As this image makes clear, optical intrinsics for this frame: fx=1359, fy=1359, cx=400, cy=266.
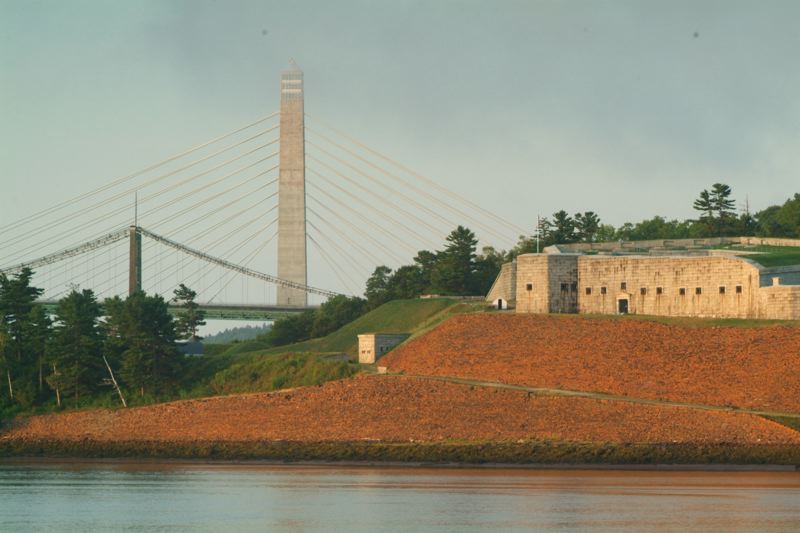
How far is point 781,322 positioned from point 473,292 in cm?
3548

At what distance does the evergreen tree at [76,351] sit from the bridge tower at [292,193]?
2421 centimetres

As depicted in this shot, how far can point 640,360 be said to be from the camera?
6594 cm

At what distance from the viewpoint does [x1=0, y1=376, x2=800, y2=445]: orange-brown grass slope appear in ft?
195

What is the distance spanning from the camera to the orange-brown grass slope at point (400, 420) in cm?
5931

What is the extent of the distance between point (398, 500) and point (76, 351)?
39.2 metres

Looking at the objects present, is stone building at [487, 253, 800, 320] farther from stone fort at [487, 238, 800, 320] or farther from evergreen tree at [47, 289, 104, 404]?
evergreen tree at [47, 289, 104, 404]

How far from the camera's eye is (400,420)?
2554 inches

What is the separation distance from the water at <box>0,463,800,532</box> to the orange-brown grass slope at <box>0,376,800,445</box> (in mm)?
3618

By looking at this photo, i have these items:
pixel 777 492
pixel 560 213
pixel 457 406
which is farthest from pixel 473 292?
pixel 777 492

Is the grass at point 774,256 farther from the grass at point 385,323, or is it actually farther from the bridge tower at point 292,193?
the bridge tower at point 292,193

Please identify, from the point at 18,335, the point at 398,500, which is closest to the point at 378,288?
the point at 18,335

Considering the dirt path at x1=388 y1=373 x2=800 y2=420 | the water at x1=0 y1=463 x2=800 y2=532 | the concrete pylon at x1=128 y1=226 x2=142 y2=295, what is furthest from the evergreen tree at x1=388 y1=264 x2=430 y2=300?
the water at x1=0 y1=463 x2=800 y2=532

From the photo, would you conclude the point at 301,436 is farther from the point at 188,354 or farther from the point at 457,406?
the point at 188,354

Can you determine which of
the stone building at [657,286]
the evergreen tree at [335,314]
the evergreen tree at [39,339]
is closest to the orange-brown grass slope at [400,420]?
the evergreen tree at [39,339]
